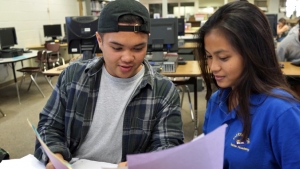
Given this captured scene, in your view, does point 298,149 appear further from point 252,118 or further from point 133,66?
point 133,66

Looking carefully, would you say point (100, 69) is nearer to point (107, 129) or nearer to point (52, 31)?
point (107, 129)

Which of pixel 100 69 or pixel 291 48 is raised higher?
pixel 100 69

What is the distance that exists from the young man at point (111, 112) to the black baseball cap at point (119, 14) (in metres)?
Answer: 0.02

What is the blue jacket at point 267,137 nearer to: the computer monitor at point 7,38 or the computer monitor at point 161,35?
the computer monitor at point 161,35

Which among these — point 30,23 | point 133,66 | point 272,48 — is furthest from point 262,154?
point 30,23

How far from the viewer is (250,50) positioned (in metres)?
0.83

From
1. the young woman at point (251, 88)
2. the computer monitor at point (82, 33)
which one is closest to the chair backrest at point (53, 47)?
the computer monitor at point (82, 33)

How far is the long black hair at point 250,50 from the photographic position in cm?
82

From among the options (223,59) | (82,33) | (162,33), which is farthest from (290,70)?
(223,59)

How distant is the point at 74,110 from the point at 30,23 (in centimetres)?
621

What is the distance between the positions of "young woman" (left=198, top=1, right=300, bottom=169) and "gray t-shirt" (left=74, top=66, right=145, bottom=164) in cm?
40

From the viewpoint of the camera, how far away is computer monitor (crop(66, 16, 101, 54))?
2.72 m

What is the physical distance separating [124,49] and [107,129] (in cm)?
33

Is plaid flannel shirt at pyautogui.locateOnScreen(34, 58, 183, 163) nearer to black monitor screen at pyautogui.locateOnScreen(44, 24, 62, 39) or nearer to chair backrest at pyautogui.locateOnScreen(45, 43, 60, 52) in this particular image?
chair backrest at pyautogui.locateOnScreen(45, 43, 60, 52)
